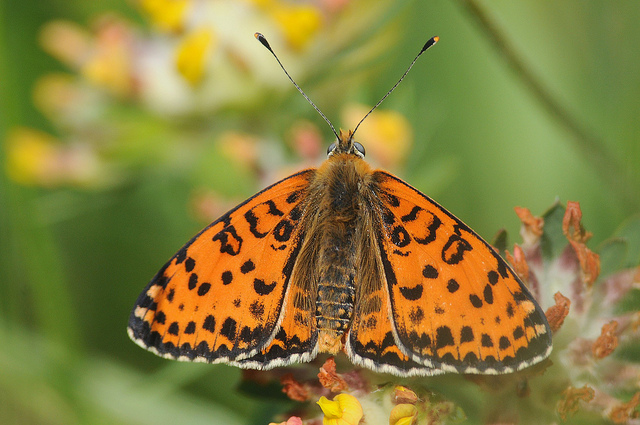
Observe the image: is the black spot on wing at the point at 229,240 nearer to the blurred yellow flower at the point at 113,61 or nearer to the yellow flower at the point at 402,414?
the yellow flower at the point at 402,414

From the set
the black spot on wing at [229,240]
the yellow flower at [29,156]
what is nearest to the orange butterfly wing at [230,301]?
the black spot on wing at [229,240]

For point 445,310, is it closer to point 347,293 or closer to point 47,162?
point 347,293

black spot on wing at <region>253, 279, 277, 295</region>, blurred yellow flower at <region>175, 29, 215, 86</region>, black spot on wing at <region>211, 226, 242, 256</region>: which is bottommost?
black spot on wing at <region>253, 279, 277, 295</region>

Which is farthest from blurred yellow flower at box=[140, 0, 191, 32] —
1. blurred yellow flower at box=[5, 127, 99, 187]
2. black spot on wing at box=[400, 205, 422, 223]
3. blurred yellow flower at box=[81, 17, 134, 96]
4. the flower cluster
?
black spot on wing at box=[400, 205, 422, 223]

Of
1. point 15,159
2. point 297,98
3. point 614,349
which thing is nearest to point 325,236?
point 614,349

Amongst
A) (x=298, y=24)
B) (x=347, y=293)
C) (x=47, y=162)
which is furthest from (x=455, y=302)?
(x=47, y=162)

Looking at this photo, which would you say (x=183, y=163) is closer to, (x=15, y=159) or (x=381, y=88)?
(x=15, y=159)

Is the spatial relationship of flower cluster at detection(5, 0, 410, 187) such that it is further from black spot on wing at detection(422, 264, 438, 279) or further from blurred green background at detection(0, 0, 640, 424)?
black spot on wing at detection(422, 264, 438, 279)
